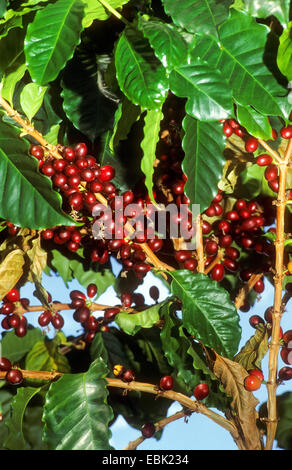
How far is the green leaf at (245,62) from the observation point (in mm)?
717

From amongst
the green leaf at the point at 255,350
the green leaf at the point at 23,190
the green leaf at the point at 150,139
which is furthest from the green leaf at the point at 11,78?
the green leaf at the point at 255,350

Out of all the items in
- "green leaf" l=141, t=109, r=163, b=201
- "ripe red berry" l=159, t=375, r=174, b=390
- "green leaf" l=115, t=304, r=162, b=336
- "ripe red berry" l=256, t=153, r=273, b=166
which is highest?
"green leaf" l=141, t=109, r=163, b=201

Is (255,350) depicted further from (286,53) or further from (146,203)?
(286,53)

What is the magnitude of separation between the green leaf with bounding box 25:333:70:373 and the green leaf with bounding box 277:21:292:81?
620 mm

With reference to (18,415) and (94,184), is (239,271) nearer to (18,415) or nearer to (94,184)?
(94,184)

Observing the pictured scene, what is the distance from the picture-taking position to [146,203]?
89 cm

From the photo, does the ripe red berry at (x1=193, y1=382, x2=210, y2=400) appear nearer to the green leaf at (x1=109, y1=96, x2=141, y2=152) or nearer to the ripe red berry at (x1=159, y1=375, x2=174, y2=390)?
the ripe red berry at (x1=159, y1=375, x2=174, y2=390)

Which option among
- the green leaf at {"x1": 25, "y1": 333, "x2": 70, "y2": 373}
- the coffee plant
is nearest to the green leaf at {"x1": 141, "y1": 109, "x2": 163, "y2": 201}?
the coffee plant

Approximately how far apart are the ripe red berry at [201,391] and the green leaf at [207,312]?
63 millimetres

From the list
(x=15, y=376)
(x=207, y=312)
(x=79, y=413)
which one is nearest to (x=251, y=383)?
(x=207, y=312)

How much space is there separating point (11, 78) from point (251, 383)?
21.9 inches

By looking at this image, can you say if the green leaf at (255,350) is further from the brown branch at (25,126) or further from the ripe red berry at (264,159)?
the brown branch at (25,126)

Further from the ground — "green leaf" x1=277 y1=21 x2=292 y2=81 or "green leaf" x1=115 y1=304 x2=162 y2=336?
"green leaf" x1=277 y1=21 x2=292 y2=81

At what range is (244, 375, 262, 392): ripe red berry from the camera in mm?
825
